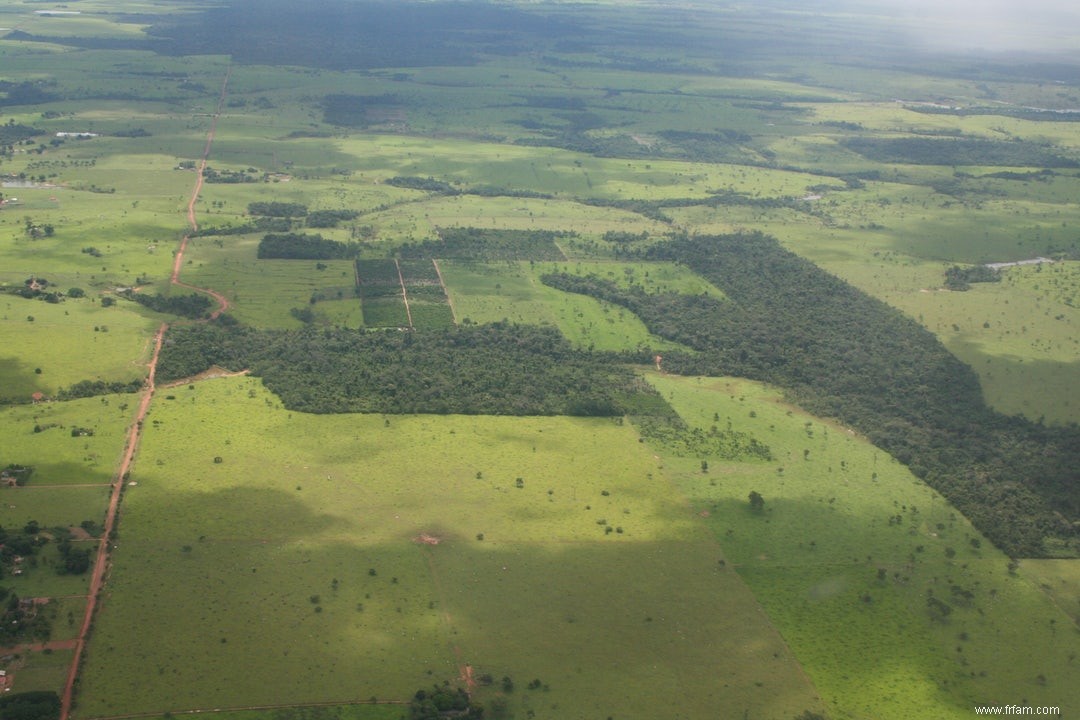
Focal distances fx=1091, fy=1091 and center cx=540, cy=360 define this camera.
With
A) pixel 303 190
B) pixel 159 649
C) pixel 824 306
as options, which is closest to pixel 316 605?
pixel 159 649

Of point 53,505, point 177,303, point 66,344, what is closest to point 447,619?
point 53,505

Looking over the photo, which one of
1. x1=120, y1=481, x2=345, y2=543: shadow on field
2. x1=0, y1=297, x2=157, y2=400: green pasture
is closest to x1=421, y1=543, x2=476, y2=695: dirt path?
x1=120, y1=481, x2=345, y2=543: shadow on field

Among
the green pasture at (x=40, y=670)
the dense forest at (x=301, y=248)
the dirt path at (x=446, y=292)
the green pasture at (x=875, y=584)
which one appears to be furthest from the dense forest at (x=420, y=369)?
the green pasture at (x=40, y=670)

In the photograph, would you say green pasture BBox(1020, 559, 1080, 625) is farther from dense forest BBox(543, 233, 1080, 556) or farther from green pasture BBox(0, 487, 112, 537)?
green pasture BBox(0, 487, 112, 537)

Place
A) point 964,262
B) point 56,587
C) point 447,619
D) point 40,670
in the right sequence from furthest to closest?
point 964,262
point 447,619
point 56,587
point 40,670

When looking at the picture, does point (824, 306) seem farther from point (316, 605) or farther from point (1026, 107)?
point (1026, 107)

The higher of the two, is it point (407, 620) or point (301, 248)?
point (301, 248)

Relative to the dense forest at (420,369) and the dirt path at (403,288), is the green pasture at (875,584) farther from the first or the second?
the dirt path at (403,288)

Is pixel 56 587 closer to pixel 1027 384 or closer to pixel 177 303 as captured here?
pixel 177 303
